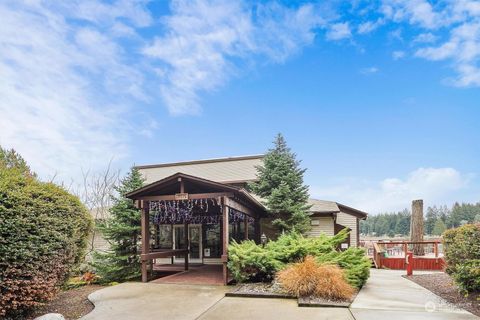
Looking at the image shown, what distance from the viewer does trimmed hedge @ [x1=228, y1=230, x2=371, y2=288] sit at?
878 cm

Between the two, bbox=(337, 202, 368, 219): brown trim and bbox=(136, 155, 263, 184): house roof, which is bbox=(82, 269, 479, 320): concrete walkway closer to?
bbox=(337, 202, 368, 219): brown trim

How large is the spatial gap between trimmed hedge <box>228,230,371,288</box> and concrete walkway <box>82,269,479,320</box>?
22.7 inches

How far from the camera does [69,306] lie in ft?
24.3

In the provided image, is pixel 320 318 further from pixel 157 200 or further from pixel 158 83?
pixel 158 83

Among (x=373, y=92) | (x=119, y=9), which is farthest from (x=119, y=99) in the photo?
(x=373, y=92)

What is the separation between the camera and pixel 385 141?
1694 cm

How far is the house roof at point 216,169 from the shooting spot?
20.0 m

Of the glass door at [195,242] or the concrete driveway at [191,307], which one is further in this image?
the glass door at [195,242]

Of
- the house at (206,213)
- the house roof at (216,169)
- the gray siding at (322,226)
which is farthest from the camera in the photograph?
the house roof at (216,169)

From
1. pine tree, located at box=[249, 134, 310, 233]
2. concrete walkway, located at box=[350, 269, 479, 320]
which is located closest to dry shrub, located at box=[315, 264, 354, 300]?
concrete walkway, located at box=[350, 269, 479, 320]

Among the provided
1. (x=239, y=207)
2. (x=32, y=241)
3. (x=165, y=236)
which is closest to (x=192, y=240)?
(x=165, y=236)

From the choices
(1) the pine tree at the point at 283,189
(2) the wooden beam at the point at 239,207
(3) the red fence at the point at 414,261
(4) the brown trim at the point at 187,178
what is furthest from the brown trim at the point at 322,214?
(4) the brown trim at the point at 187,178

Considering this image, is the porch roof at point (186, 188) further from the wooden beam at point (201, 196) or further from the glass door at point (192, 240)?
the glass door at point (192, 240)

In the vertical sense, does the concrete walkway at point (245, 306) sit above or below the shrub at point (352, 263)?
below
